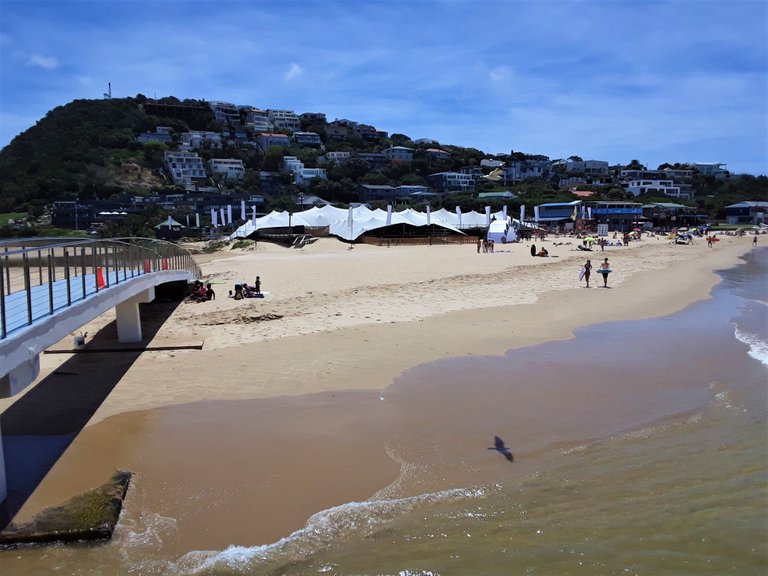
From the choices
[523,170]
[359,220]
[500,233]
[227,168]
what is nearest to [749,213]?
[523,170]

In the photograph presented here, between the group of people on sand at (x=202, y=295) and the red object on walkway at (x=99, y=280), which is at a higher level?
the red object on walkway at (x=99, y=280)

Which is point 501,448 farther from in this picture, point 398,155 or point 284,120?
point 284,120

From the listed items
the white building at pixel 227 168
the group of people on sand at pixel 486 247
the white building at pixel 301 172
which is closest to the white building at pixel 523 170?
the white building at pixel 301 172

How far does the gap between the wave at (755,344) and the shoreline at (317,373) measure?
2712mm

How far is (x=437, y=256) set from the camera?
33.2m

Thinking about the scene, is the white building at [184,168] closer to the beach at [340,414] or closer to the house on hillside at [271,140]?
the house on hillside at [271,140]

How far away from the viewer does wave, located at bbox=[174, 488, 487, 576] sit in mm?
4801

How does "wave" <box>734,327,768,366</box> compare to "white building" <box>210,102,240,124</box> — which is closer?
"wave" <box>734,327,768,366</box>

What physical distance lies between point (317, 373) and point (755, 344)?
9771mm

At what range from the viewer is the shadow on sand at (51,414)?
20.6 ft

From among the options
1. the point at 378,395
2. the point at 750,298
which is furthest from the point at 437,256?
the point at 378,395

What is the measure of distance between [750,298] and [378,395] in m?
17.9

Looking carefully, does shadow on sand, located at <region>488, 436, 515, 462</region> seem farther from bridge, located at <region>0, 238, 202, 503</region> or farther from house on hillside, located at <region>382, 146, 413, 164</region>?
house on hillside, located at <region>382, 146, 413, 164</region>

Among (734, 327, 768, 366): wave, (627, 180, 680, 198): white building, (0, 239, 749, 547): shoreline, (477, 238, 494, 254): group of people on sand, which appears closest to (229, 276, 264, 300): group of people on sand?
(0, 239, 749, 547): shoreline
